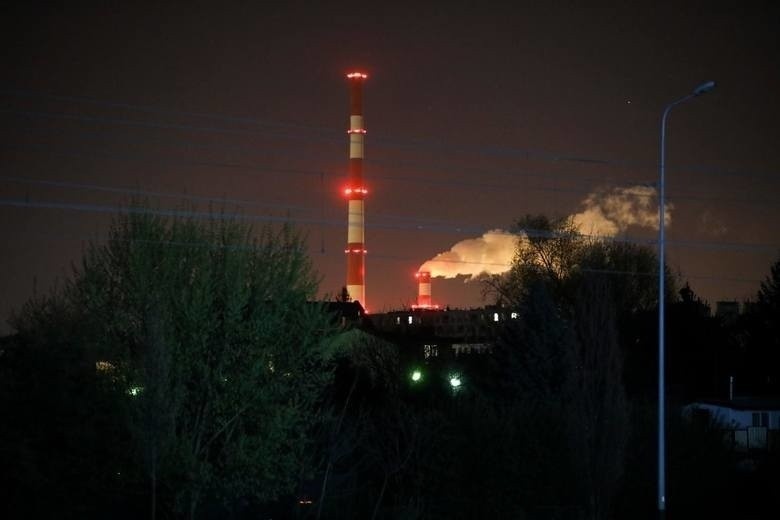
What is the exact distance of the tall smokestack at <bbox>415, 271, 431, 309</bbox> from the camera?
10700 cm

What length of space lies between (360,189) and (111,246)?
177 ft

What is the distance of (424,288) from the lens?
353 ft

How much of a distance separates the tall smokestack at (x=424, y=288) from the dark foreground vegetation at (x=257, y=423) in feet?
236

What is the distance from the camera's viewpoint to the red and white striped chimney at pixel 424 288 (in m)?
107

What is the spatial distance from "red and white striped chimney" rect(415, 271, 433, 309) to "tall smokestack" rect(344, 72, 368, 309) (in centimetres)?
2234

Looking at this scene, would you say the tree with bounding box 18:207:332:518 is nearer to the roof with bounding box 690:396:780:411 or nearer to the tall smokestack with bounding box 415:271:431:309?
the roof with bounding box 690:396:780:411

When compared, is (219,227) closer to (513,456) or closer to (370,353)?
(513,456)

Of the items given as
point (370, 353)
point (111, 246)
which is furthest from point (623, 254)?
point (111, 246)

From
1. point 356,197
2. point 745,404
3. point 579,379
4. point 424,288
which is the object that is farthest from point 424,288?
point 579,379

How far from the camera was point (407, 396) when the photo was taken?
143 ft

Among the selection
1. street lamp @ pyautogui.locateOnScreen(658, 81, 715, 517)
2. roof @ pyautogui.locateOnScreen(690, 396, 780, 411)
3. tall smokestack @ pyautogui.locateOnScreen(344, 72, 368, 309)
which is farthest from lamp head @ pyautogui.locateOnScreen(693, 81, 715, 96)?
tall smokestack @ pyautogui.locateOnScreen(344, 72, 368, 309)

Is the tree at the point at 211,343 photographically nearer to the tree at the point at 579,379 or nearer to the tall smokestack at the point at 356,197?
the tree at the point at 579,379

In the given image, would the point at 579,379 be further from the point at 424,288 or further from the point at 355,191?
the point at 424,288

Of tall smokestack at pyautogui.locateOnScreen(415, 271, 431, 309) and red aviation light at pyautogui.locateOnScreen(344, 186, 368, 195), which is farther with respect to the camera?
tall smokestack at pyautogui.locateOnScreen(415, 271, 431, 309)
